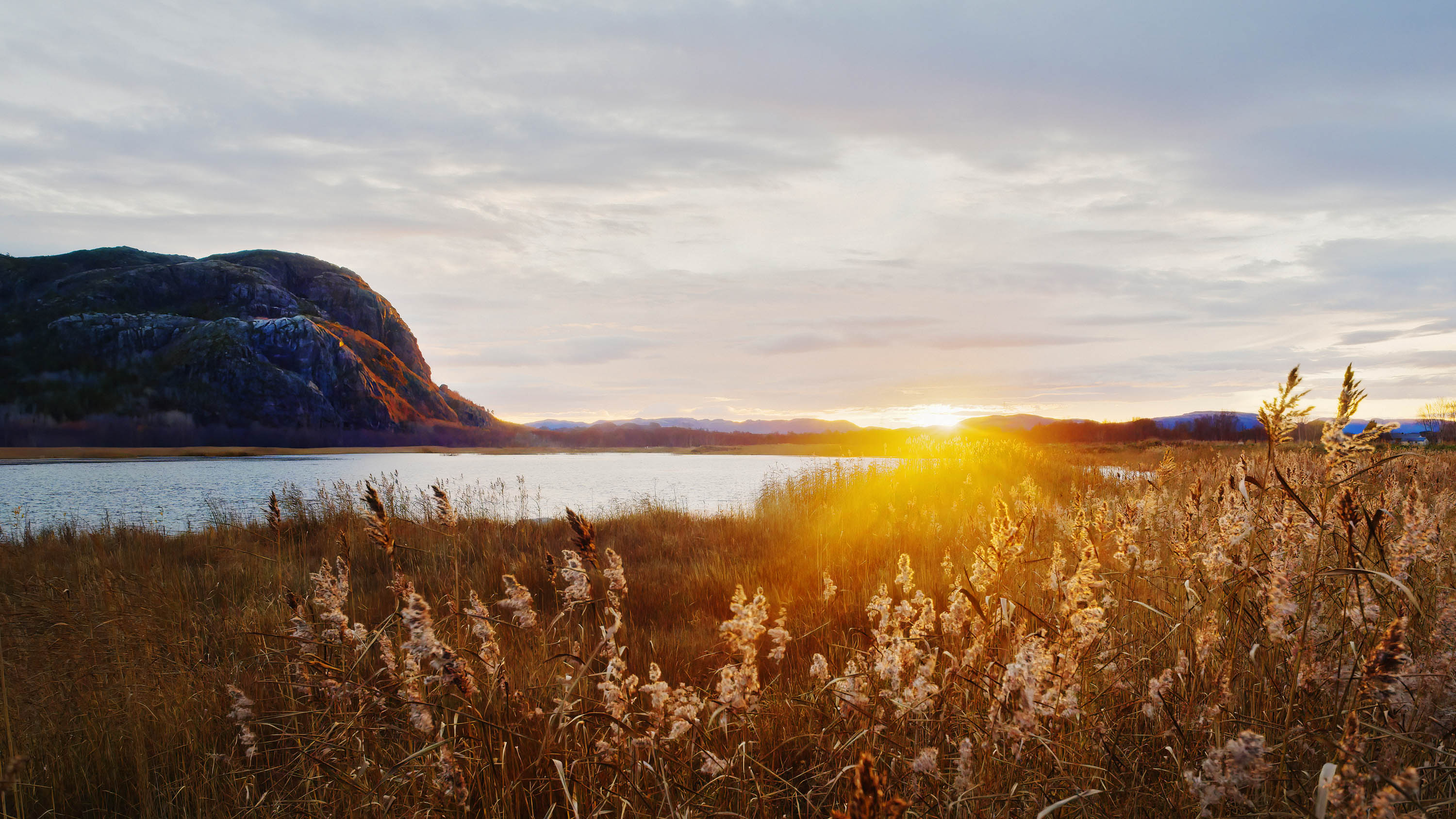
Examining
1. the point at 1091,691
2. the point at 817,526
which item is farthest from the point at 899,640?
the point at 817,526

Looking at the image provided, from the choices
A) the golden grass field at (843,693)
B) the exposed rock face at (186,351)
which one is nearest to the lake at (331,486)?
the golden grass field at (843,693)

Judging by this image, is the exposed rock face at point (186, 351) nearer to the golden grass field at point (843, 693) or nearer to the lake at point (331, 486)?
the lake at point (331, 486)

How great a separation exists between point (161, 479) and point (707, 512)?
3531 centimetres

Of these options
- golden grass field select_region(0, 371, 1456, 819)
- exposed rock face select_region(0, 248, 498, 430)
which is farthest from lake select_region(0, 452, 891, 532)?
exposed rock face select_region(0, 248, 498, 430)

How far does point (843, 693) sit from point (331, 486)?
1810 cm

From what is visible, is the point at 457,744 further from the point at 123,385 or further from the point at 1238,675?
the point at 123,385

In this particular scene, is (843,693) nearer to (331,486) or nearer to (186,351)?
(331,486)

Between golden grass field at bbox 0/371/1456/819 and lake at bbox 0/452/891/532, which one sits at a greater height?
golden grass field at bbox 0/371/1456/819

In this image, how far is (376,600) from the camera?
6.56m

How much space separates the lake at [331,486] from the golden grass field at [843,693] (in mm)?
2479

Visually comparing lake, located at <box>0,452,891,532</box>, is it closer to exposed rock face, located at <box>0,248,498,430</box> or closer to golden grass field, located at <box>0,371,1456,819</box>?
golden grass field, located at <box>0,371,1456,819</box>

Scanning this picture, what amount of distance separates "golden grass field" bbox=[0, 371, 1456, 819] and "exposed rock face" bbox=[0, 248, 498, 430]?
424ft

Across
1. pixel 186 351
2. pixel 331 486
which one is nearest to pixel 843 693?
pixel 331 486

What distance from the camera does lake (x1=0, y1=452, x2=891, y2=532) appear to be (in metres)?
15.1
